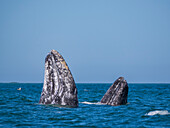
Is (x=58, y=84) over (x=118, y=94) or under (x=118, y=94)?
over

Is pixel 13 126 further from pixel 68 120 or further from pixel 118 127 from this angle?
pixel 118 127

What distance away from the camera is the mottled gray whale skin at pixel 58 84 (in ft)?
41.2

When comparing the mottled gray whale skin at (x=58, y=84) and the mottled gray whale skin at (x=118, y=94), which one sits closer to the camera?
the mottled gray whale skin at (x=58, y=84)

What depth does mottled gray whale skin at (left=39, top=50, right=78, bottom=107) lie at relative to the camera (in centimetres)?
1256

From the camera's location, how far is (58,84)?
41.6ft

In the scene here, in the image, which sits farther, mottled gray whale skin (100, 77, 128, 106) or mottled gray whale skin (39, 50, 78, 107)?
mottled gray whale skin (100, 77, 128, 106)

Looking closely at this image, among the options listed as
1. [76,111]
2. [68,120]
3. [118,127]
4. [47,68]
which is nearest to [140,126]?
[118,127]

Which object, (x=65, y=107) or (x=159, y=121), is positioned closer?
(x=159, y=121)

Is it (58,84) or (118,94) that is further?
(118,94)

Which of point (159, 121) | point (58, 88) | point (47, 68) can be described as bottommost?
point (159, 121)

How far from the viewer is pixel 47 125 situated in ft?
31.5

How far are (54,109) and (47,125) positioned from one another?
2815 mm

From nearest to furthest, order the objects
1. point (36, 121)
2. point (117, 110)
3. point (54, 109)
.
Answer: point (36, 121) → point (54, 109) → point (117, 110)

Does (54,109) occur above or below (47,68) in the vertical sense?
below
